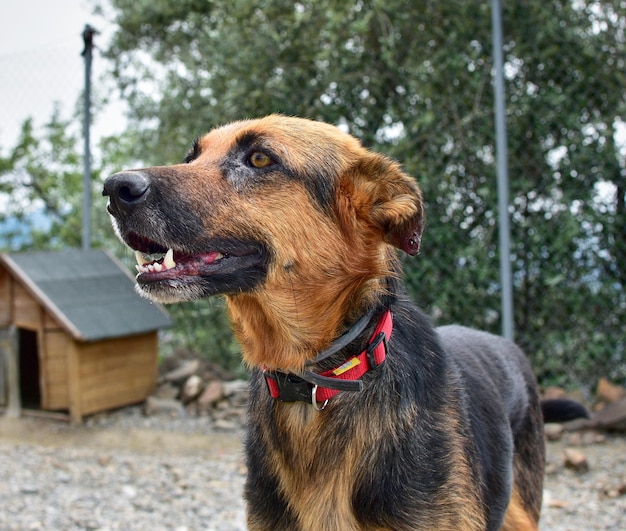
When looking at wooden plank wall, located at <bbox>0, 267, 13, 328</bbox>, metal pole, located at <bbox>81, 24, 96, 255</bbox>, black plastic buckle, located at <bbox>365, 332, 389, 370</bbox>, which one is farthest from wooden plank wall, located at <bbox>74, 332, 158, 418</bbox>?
black plastic buckle, located at <bbox>365, 332, 389, 370</bbox>

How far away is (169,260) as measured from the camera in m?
2.26

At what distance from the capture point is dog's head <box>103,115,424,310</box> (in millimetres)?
2199

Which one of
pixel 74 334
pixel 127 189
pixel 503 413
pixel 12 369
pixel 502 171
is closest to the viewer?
pixel 127 189

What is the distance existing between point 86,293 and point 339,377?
14.9ft

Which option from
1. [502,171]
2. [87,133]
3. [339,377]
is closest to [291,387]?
[339,377]

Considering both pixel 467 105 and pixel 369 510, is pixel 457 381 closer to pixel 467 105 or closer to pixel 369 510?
pixel 369 510

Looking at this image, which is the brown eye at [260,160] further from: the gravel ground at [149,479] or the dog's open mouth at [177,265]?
the gravel ground at [149,479]

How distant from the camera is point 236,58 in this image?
21.2ft

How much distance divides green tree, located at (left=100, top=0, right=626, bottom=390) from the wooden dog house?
6.89ft

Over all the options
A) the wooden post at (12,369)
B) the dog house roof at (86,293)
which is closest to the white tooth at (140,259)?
the dog house roof at (86,293)

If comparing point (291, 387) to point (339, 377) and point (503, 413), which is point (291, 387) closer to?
point (339, 377)

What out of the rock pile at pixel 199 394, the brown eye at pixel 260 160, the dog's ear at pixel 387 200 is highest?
the brown eye at pixel 260 160

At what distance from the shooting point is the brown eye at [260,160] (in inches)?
93.1

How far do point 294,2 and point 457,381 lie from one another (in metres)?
5.23
